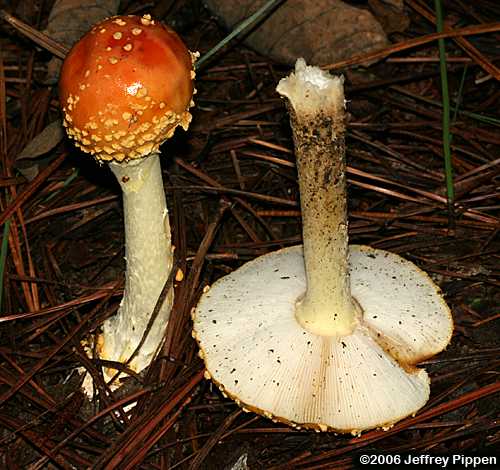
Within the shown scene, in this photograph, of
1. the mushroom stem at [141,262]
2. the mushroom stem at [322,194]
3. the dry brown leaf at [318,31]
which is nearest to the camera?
the mushroom stem at [322,194]

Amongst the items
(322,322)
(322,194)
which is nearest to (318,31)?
(322,194)

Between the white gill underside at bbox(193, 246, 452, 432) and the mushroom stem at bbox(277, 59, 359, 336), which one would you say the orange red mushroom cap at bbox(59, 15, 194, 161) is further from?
the white gill underside at bbox(193, 246, 452, 432)

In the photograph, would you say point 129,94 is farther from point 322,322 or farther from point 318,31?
point 318,31

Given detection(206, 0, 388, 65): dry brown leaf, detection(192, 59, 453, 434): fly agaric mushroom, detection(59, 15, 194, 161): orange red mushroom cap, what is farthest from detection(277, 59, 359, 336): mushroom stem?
detection(206, 0, 388, 65): dry brown leaf

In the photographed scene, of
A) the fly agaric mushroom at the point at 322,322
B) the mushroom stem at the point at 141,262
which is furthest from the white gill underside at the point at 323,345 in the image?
the mushroom stem at the point at 141,262

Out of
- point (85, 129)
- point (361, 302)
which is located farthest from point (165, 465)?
point (85, 129)

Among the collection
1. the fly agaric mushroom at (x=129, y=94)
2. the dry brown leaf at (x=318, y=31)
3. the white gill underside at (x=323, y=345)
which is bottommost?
the white gill underside at (x=323, y=345)

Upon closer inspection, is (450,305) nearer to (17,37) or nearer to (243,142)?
(243,142)

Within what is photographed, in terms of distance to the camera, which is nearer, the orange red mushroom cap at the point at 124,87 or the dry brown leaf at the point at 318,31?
the orange red mushroom cap at the point at 124,87

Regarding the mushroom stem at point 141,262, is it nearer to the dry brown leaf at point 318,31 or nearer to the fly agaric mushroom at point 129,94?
the fly agaric mushroom at point 129,94
